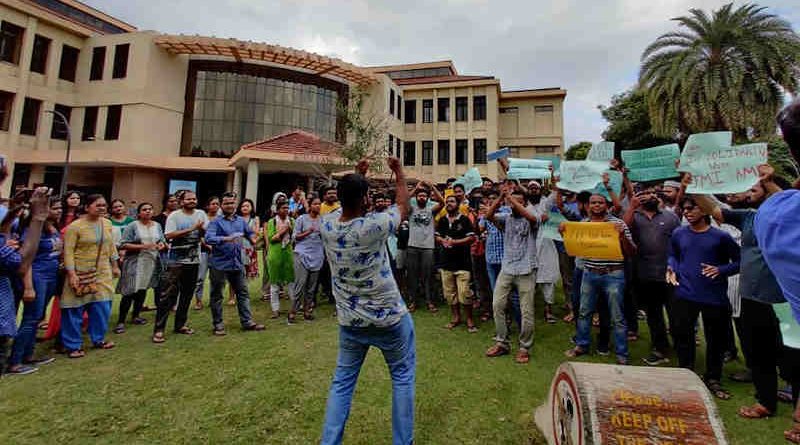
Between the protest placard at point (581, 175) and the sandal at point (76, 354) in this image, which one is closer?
the sandal at point (76, 354)

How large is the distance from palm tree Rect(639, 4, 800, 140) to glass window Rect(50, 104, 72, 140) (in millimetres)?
31405

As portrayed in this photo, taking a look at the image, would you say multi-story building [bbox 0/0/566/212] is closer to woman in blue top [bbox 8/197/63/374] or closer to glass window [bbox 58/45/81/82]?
glass window [bbox 58/45/81/82]

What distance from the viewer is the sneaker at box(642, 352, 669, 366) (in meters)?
4.40

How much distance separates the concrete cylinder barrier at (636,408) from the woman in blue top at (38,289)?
496cm

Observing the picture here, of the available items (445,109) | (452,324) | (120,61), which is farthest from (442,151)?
(452,324)

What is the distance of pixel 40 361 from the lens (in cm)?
432

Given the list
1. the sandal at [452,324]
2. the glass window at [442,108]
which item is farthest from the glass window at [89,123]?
the sandal at [452,324]

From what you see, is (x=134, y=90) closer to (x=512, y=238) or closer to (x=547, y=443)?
(x=512, y=238)

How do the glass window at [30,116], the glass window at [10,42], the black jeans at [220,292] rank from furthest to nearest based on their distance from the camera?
the glass window at [30,116], the glass window at [10,42], the black jeans at [220,292]

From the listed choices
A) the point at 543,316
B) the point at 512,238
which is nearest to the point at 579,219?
the point at 512,238

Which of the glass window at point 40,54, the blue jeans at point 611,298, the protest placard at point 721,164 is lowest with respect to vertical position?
the blue jeans at point 611,298

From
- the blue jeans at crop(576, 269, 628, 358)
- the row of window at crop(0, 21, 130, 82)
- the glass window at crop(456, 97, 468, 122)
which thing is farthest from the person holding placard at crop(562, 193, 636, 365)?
the row of window at crop(0, 21, 130, 82)

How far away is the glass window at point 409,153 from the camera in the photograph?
2953cm

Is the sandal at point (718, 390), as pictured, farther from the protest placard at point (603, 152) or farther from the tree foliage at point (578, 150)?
the tree foliage at point (578, 150)
